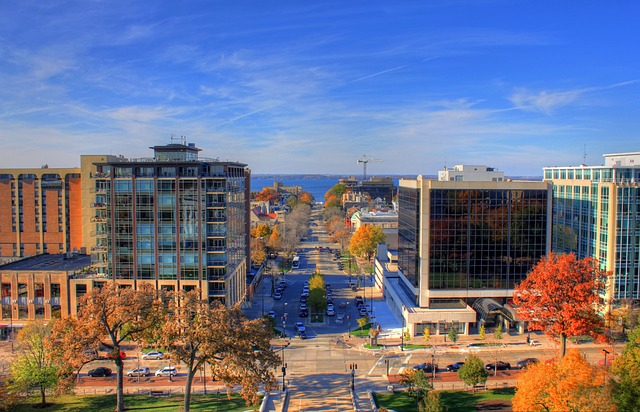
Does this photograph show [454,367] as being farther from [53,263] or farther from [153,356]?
[53,263]

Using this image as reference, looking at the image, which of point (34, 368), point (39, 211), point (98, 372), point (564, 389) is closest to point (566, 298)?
point (564, 389)

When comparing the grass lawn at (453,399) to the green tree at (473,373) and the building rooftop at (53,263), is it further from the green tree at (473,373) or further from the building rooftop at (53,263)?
the building rooftop at (53,263)

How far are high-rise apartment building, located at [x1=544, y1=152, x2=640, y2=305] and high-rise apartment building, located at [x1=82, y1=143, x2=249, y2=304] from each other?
153 ft

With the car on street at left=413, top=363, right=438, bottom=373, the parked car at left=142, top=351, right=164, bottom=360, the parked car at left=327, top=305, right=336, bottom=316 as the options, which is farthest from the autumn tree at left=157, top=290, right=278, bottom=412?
the parked car at left=327, top=305, right=336, bottom=316

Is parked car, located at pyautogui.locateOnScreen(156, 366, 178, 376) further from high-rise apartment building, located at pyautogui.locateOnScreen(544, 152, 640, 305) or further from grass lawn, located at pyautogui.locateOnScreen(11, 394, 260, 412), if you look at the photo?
high-rise apartment building, located at pyautogui.locateOnScreen(544, 152, 640, 305)

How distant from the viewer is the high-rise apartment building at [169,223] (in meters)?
60.2

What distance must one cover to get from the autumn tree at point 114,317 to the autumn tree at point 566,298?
3647 centimetres

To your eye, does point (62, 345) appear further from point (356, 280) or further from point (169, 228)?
point (356, 280)

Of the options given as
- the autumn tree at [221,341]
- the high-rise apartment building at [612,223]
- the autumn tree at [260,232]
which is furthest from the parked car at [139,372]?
the autumn tree at [260,232]

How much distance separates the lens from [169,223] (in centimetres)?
6044

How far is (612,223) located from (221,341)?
4968cm

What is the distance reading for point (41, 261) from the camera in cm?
7206

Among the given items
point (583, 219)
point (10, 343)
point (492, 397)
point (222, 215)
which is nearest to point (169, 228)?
point (222, 215)

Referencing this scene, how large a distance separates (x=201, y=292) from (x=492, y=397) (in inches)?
1380
